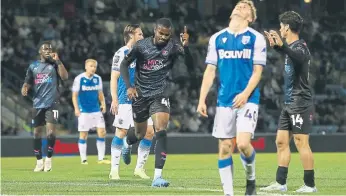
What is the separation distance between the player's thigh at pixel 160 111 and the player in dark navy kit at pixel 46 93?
5.01 m

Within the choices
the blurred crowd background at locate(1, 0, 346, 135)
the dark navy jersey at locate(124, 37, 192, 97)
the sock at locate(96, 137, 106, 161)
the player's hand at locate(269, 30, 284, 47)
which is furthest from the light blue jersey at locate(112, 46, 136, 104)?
the blurred crowd background at locate(1, 0, 346, 135)

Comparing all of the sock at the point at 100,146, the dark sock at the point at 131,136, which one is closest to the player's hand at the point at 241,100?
the dark sock at the point at 131,136

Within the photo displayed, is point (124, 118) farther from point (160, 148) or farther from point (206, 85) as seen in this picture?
point (206, 85)

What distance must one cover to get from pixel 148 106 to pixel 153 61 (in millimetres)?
688

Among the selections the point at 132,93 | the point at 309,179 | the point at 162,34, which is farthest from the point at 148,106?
the point at 309,179

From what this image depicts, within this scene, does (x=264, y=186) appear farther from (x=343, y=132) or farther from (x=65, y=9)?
(x=65, y=9)

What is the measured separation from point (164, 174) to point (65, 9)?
1795cm

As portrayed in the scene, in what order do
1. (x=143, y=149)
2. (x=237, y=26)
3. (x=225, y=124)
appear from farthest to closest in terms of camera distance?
(x=143, y=149) < (x=237, y=26) < (x=225, y=124)

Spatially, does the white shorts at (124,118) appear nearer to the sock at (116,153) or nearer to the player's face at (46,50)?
the sock at (116,153)

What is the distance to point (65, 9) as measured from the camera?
33844 millimetres

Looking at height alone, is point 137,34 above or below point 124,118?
above

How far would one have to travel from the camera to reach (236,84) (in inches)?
416

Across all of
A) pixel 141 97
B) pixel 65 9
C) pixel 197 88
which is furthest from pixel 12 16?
pixel 141 97

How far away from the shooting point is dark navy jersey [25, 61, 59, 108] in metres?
18.6
